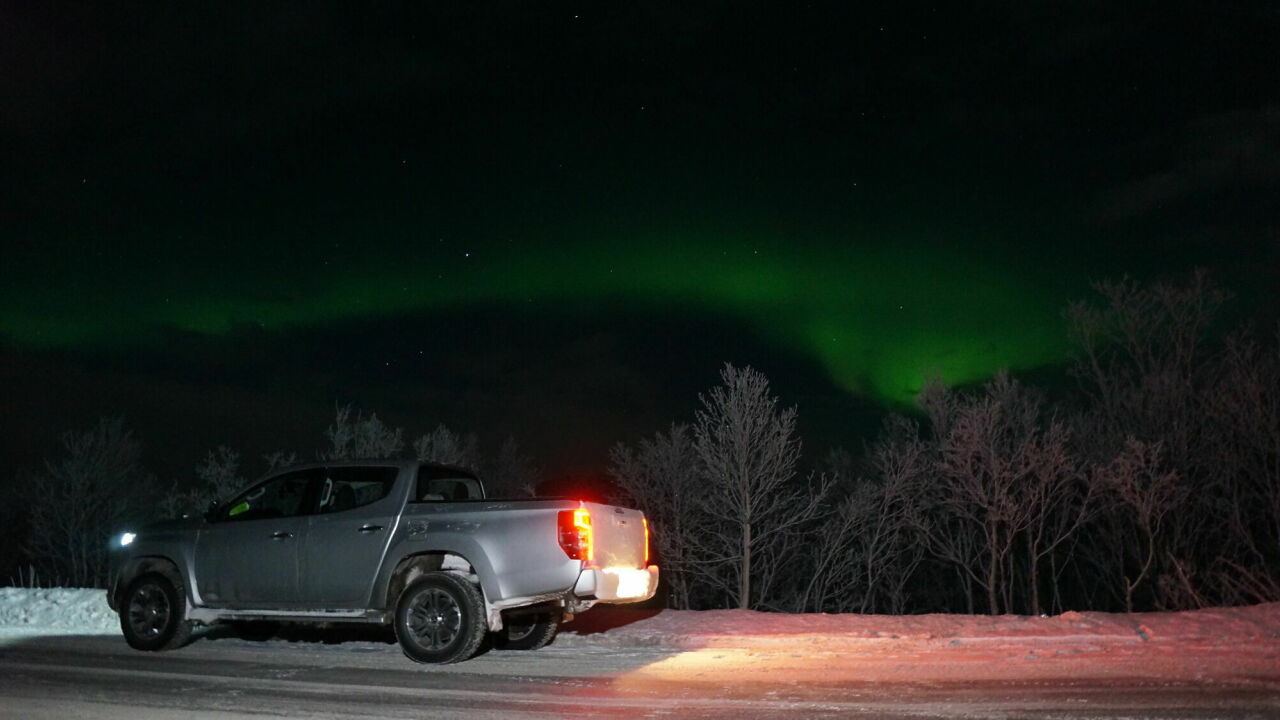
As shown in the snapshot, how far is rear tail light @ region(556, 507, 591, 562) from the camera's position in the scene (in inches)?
335

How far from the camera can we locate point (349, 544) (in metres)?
9.26

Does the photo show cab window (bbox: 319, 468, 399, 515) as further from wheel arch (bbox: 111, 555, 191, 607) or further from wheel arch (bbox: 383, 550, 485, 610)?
wheel arch (bbox: 111, 555, 191, 607)

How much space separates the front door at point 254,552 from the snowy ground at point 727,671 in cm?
56

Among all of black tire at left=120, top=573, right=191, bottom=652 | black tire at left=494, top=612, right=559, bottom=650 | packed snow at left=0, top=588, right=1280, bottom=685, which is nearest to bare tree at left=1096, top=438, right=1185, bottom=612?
packed snow at left=0, top=588, right=1280, bottom=685

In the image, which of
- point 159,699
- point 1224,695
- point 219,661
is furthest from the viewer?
point 219,661

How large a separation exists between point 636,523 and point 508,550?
148 centimetres

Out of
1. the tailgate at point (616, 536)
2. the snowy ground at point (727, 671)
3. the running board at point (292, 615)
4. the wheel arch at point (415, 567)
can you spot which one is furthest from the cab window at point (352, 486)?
the tailgate at point (616, 536)

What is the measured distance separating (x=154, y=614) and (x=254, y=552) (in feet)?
4.63

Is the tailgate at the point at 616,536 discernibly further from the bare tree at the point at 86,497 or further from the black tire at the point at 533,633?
the bare tree at the point at 86,497

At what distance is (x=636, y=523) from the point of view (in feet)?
31.4

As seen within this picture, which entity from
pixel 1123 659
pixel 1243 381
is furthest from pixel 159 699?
pixel 1243 381

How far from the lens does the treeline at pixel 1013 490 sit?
34250 millimetres

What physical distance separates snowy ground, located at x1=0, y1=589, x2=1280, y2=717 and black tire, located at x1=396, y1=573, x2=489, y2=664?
249mm

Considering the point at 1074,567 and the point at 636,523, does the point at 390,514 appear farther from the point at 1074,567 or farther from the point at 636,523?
the point at 1074,567
